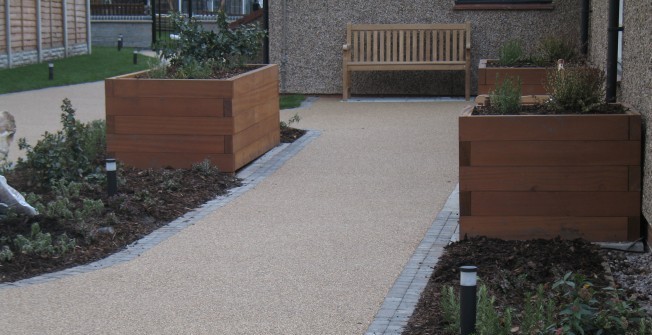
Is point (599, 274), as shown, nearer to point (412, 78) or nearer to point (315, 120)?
point (315, 120)

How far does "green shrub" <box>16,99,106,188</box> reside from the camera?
8719mm

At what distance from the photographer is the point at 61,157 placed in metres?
8.82

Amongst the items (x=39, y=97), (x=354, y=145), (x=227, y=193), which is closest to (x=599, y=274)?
(x=227, y=193)

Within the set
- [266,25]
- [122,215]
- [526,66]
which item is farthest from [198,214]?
[266,25]

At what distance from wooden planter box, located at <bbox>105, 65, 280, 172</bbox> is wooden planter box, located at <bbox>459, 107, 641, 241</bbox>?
344 cm

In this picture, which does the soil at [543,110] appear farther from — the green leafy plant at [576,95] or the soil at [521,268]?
the soil at [521,268]

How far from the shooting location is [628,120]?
22.1 ft

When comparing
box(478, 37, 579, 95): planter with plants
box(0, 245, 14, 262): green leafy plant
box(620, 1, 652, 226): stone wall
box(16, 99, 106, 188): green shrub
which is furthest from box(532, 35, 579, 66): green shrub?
box(0, 245, 14, 262): green leafy plant

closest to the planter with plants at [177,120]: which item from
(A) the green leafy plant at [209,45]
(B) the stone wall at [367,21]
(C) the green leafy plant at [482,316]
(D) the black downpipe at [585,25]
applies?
(A) the green leafy plant at [209,45]

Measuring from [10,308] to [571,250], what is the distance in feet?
10.8

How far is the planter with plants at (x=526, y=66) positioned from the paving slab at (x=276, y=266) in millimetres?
1290

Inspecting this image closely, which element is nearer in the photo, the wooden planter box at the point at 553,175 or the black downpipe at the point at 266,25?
the wooden planter box at the point at 553,175

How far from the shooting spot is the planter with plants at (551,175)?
6.79 meters

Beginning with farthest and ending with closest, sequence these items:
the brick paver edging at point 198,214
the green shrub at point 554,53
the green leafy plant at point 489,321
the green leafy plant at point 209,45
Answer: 1. the green shrub at point 554,53
2. the green leafy plant at point 209,45
3. the brick paver edging at point 198,214
4. the green leafy plant at point 489,321
